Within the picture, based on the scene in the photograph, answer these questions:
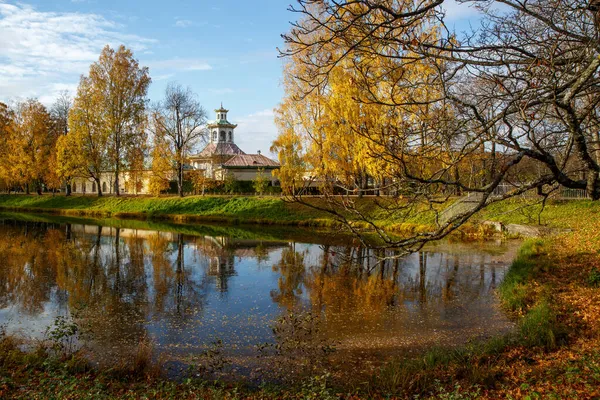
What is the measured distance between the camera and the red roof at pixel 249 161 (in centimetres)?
5022

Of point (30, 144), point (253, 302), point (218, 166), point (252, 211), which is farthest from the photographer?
point (218, 166)

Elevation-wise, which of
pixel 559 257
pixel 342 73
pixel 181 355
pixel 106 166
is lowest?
pixel 181 355

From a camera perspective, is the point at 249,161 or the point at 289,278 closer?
the point at 289,278

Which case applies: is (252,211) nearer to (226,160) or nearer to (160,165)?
(160,165)

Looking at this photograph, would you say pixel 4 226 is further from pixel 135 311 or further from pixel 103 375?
pixel 103 375

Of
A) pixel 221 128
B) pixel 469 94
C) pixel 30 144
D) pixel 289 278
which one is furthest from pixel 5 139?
pixel 469 94

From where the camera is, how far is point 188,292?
1147 cm

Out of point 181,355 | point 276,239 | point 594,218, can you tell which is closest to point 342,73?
point 276,239

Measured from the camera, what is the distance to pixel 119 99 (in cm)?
3938

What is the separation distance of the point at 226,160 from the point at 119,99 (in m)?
13.2

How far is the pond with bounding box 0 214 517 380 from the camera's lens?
24.3ft

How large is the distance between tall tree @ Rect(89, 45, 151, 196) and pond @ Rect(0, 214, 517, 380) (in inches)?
845

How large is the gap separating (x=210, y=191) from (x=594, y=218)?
1192 inches

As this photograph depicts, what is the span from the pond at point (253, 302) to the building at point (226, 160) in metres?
23.5
